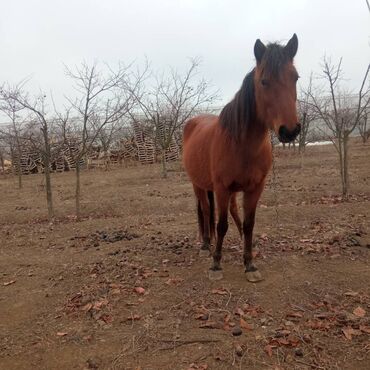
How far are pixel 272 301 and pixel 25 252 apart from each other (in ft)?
13.2

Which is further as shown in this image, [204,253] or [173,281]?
[204,253]

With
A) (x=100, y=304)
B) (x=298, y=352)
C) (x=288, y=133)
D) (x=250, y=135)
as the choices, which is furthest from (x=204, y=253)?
(x=288, y=133)

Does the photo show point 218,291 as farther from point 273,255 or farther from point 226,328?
point 273,255

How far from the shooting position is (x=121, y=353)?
2.98 metres

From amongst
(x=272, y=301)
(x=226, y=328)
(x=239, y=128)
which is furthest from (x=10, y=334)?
(x=239, y=128)

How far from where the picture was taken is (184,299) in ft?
12.3

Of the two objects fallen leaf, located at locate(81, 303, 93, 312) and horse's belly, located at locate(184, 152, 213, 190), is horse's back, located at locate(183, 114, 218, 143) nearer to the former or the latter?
horse's belly, located at locate(184, 152, 213, 190)

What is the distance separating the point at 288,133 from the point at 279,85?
44 centimetres

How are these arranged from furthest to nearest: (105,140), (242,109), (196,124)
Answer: (105,140) → (196,124) → (242,109)

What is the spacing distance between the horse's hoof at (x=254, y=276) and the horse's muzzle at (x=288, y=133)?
158 centimetres

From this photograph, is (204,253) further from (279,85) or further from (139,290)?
(279,85)

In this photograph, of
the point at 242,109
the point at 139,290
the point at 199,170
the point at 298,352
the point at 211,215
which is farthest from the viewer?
the point at 211,215

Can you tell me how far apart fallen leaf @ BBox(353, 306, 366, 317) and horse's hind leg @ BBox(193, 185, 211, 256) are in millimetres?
2025

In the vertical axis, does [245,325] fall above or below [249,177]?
below
